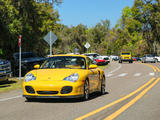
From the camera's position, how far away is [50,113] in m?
8.05

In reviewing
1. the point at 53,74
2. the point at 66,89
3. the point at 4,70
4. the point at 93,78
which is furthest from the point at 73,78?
the point at 4,70

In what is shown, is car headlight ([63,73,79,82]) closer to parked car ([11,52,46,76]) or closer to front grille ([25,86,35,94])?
front grille ([25,86,35,94])

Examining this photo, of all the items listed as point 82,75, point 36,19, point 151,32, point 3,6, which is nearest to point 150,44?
point 151,32

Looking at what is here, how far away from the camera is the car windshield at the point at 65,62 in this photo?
11281 mm

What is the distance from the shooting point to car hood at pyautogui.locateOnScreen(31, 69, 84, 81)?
9992 millimetres

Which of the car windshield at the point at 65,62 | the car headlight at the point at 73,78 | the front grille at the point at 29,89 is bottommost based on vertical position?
the front grille at the point at 29,89

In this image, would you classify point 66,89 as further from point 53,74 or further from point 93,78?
point 93,78

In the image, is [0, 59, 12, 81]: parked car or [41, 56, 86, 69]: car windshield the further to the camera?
[0, 59, 12, 81]: parked car

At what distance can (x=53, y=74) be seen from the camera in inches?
399

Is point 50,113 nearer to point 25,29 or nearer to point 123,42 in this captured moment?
point 25,29

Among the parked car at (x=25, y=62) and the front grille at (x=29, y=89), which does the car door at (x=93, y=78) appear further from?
the parked car at (x=25, y=62)

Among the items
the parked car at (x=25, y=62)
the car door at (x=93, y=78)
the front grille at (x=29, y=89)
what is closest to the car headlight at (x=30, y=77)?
the front grille at (x=29, y=89)

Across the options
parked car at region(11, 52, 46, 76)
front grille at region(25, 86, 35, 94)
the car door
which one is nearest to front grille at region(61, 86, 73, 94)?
front grille at region(25, 86, 35, 94)

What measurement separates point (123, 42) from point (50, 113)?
3783 inches
